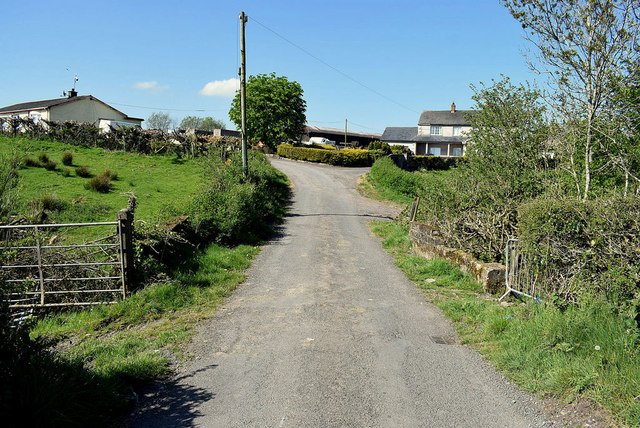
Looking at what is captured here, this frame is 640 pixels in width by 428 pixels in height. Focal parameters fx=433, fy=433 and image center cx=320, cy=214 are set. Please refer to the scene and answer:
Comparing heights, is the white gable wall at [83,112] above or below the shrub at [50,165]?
above

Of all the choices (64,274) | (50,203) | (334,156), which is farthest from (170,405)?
(334,156)

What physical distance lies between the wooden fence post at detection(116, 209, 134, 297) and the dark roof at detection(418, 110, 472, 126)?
6369 centimetres

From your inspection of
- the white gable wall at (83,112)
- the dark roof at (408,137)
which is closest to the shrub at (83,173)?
the white gable wall at (83,112)

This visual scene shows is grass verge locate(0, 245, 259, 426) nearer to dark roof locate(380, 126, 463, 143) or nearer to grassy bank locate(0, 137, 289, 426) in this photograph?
grassy bank locate(0, 137, 289, 426)

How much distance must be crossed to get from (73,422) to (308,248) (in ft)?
34.3

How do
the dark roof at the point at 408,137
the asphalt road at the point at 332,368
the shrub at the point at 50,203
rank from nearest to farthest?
the asphalt road at the point at 332,368 < the shrub at the point at 50,203 < the dark roof at the point at 408,137

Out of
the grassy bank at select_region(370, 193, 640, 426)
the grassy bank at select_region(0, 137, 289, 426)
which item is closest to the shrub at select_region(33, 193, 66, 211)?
the grassy bank at select_region(0, 137, 289, 426)

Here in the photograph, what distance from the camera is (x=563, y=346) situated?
214 inches

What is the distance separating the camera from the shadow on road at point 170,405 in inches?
178

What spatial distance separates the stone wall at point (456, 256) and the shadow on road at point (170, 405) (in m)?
6.08

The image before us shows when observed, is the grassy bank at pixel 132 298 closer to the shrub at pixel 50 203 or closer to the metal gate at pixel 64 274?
the shrub at pixel 50 203

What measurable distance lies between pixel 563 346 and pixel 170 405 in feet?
15.8

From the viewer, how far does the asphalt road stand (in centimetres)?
467

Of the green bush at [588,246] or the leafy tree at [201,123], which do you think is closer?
the green bush at [588,246]
